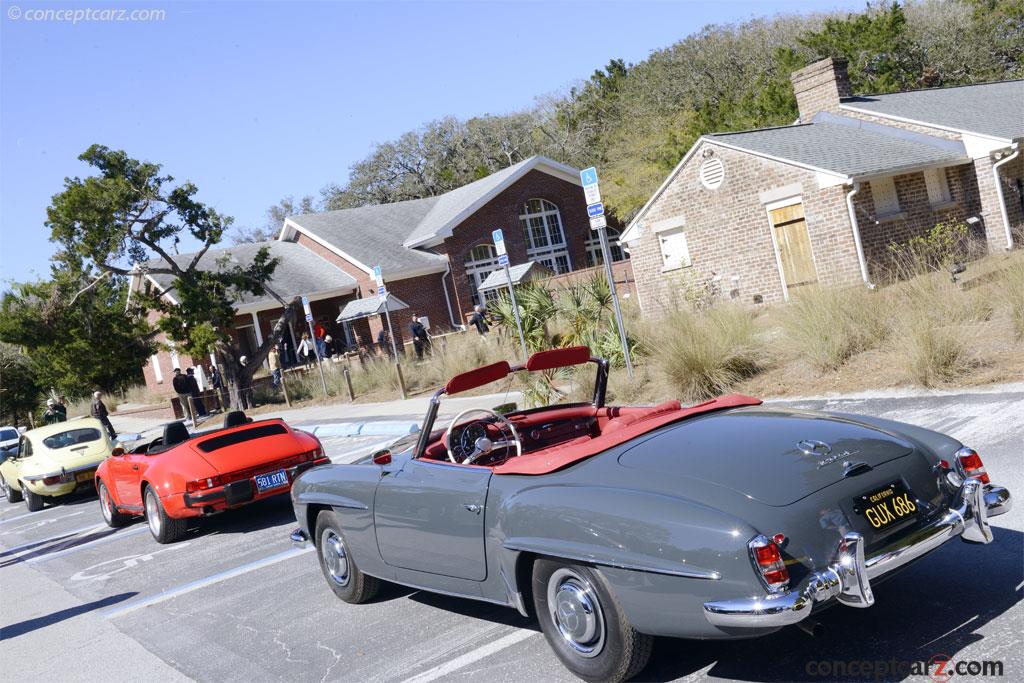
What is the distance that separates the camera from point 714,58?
2019 inches

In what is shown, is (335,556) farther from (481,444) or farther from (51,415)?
(51,415)

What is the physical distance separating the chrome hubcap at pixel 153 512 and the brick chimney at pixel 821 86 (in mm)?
22528

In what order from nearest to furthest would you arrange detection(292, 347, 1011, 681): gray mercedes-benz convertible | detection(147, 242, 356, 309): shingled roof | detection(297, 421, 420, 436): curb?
detection(292, 347, 1011, 681): gray mercedes-benz convertible, detection(297, 421, 420, 436): curb, detection(147, 242, 356, 309): shingled roof

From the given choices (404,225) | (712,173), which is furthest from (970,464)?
(404,225)

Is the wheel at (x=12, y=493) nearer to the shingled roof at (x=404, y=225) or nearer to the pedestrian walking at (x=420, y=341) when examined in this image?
the pedestrian walking at (x=420, y=341)

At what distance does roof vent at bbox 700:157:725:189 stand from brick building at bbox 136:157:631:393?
9.01 m

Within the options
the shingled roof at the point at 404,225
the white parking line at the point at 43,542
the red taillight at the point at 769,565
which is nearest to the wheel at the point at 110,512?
the white parking line at the point at 43,542

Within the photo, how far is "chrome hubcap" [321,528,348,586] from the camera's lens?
6332mm

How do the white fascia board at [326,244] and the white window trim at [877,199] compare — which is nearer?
the white window trim at [877,199]

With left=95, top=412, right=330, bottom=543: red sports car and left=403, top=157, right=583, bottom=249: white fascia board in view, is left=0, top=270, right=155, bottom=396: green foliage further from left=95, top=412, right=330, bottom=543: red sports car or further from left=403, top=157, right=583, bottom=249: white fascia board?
left=95, top=412, right=330, bottom=543: red sports car

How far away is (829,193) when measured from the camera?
21.5 m

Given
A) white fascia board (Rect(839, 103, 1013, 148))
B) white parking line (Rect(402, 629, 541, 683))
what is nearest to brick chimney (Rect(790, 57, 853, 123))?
white fascia board (Rect(839, 103, 1013, 148))

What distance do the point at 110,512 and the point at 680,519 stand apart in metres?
9.98

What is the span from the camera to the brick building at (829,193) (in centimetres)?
2170
